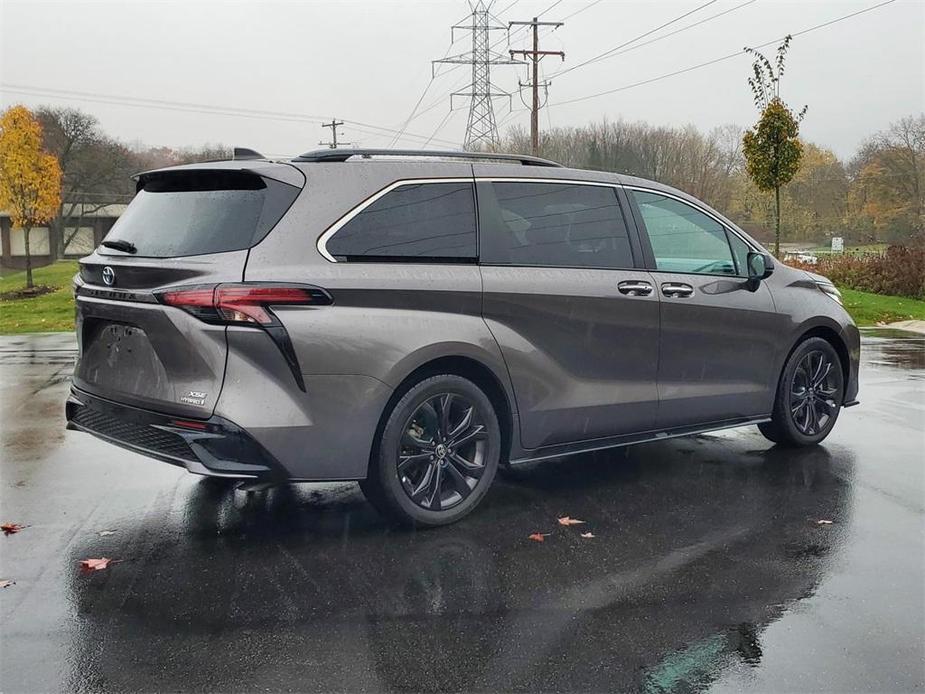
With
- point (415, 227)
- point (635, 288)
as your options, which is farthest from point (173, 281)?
point (635, 288)

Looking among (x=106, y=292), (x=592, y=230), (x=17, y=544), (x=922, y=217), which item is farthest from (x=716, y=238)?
(x=922, y=217)

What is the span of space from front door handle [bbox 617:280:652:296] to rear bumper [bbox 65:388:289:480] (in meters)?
2.32

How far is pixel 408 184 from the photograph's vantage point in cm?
464

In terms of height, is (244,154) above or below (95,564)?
above

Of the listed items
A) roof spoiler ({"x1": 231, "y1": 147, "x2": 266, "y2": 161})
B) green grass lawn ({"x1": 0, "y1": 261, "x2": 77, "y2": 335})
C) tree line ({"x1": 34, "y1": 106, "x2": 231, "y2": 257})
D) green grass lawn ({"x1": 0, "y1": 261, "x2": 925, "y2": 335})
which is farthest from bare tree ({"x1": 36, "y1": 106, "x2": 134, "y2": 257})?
roof spoiler ({"x1": 231, "y1": 147, "x2": 266, "y2": 161})

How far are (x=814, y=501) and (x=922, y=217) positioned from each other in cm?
5370

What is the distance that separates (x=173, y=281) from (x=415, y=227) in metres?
1.24

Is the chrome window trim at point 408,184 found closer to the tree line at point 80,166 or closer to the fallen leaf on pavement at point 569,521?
the fallen leaf on pavement at point 569,521

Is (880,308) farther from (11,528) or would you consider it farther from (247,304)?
(11,528)

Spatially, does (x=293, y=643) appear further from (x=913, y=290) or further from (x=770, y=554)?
(x=913, y=290)

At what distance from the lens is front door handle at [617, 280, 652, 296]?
5.28m

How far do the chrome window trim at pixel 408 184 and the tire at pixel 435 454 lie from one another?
0.85 metres

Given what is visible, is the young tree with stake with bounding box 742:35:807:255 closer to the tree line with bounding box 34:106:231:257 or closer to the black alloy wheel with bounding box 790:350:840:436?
the black alloy wheel with bounding box 790:350:840:436

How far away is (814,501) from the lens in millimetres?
5207
